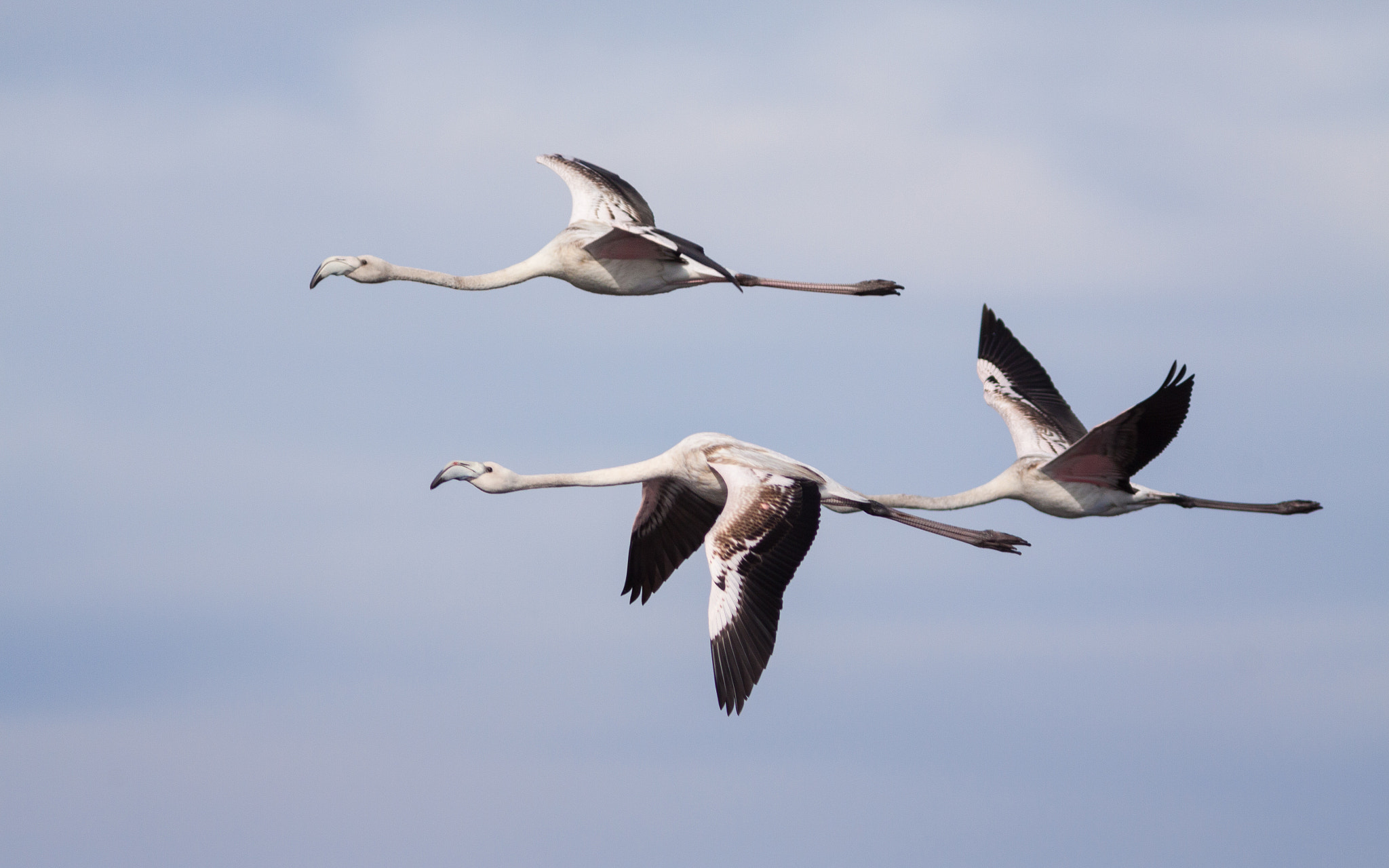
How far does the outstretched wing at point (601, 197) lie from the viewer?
22938 mm

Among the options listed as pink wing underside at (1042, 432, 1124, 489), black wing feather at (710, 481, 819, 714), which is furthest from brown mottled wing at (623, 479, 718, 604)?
pink wing underside at (1042, 432, 1124, 489)

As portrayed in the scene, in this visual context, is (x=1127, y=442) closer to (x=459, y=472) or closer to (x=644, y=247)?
(x=644, y=247)

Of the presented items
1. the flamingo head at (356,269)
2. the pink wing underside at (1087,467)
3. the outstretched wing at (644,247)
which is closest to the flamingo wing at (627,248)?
the outstretched wing at (644,247)

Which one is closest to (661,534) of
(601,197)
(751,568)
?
(751,568)

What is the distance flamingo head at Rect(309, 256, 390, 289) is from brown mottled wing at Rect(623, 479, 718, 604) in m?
4.16

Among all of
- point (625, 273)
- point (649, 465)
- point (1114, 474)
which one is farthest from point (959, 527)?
point (625, 273)

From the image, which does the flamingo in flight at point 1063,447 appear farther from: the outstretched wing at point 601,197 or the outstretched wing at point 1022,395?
the outstretched wing at point 601,197

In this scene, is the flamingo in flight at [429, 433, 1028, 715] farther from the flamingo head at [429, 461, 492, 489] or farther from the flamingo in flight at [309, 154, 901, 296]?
the flamingo in flight at [309, 154, 901, 296]

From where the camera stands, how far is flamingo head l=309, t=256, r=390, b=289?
21.9 metres

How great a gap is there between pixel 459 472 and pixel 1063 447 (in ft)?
25.6

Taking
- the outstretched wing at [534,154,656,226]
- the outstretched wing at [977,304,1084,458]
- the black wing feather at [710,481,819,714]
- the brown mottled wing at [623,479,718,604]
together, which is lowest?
the black wing feather at [710,481,819,714]

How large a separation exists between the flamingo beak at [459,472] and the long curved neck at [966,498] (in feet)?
16.7

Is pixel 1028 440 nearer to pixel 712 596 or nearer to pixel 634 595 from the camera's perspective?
pixel 634 595

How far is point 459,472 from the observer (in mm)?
20594
